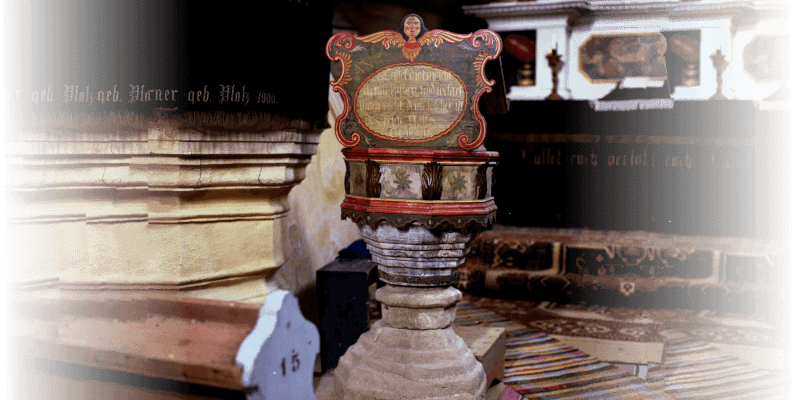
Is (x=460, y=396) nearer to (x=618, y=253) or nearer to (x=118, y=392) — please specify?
(x=118, y=392)

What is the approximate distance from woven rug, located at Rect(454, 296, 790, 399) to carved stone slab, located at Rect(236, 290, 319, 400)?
→ 7.77 feet

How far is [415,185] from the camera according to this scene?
2326 millimetres

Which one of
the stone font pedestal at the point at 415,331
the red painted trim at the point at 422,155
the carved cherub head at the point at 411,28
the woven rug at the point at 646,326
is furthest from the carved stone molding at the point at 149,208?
the woven rug at the point at 646,326

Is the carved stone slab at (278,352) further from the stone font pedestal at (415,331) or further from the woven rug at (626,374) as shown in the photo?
the woven rug at (626,374)

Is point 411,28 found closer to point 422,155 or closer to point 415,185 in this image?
point 422,155

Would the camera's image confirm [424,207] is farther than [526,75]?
No

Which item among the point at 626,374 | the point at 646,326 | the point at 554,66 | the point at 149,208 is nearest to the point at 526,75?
the point at 554,66

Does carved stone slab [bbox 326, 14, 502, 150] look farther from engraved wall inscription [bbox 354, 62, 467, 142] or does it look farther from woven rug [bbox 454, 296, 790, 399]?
woven rug [bbox 454, 296, 790, 399]

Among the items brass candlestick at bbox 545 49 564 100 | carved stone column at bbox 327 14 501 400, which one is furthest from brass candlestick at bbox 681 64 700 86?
carved stone column at bbox 327 14 501 400

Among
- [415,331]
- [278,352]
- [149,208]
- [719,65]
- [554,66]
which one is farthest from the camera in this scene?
[554,66]

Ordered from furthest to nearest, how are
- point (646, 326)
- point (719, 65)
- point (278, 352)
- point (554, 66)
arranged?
point (554, 66) < point (719, 65) < point (646, 326) < point (278, 352)

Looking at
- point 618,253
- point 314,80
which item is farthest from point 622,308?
point 314,80

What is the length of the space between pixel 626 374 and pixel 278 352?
284 cm

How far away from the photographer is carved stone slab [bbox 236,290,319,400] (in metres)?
0.80
